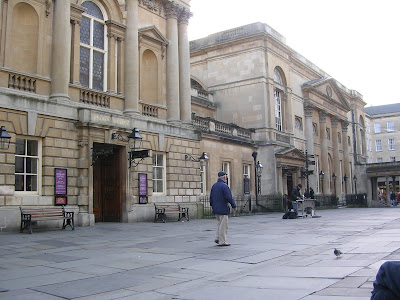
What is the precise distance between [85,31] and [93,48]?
800mm

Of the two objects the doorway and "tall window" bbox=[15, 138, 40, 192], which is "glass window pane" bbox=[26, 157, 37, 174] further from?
the doorway

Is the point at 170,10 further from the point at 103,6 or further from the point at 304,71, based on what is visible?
the point at 304,71

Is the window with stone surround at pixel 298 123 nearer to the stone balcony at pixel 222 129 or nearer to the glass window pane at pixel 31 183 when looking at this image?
the stone balcony at pixel 222 129

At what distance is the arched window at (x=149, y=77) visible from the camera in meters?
22.1

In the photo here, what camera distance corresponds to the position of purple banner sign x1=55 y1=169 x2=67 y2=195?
51.6 feet

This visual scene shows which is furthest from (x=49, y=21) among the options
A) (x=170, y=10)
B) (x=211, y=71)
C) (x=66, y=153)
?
(x=211, y=71)

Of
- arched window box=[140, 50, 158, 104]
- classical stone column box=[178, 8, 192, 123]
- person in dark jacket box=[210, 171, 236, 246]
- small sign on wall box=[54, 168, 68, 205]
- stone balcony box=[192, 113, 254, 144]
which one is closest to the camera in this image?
person in dark jacket box=[210, 171, 236, 246]

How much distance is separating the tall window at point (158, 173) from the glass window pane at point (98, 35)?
5779mm

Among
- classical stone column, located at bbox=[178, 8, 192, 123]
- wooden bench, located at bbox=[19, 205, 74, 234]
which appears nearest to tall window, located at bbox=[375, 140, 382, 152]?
classical stone column, located at bbox=[178, 8, 192, 123]

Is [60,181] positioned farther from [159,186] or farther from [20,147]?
[159,186]

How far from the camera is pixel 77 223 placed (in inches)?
639

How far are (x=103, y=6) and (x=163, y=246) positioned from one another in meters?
13.4

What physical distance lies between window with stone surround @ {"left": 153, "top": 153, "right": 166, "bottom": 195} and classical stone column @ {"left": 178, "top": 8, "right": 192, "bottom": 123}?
3089 mm

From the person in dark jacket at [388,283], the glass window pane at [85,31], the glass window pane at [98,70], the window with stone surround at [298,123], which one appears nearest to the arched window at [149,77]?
the glass window pane at [98,70]
